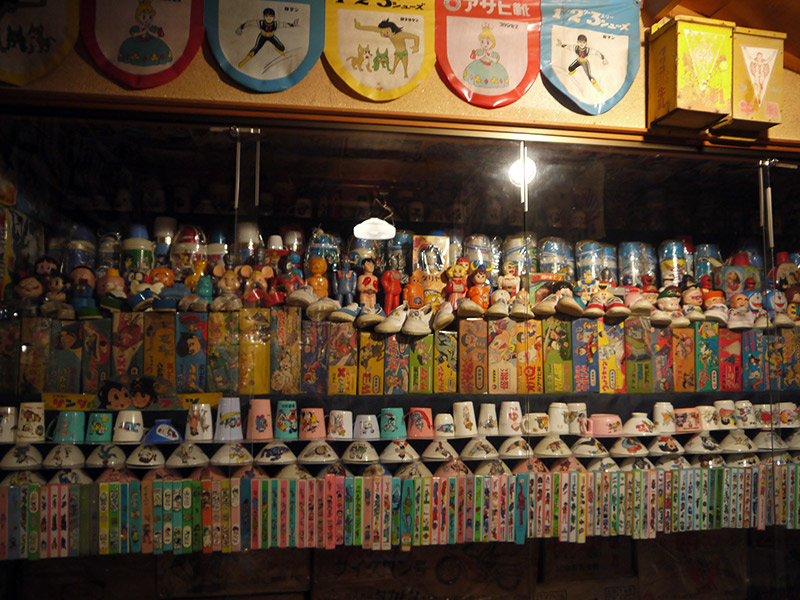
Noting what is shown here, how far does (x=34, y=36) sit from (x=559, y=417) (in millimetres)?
1934

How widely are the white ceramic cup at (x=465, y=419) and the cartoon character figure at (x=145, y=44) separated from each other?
1.36 metres

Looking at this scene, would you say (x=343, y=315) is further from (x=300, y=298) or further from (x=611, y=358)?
(x=611, y=358)

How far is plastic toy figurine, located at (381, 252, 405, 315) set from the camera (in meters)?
1.92

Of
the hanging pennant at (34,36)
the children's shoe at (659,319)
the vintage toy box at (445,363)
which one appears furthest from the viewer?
the children's shoe at (659,319)

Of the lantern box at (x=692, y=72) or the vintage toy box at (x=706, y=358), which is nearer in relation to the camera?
the lantern box at (x=692, y=72)

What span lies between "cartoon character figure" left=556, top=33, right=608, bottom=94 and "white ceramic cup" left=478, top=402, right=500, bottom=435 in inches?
42.2

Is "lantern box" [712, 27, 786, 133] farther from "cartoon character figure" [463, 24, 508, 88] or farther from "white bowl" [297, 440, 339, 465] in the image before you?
"white bowl" [297, 440, 339, 465]

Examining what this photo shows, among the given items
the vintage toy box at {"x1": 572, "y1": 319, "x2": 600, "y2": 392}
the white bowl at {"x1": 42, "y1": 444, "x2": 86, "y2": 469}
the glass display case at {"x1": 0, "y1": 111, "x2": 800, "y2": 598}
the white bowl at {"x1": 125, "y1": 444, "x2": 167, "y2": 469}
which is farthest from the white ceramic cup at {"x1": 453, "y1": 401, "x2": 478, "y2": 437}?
the white bowl at {"x1": 42, "y1": 444, "x2": 86, "y2": 469}

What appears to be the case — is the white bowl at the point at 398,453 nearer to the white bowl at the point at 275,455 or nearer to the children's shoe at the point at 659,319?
the white bowl at the point at 275,455

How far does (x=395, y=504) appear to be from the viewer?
1.77 metres

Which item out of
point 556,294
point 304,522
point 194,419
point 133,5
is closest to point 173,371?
point 194,419

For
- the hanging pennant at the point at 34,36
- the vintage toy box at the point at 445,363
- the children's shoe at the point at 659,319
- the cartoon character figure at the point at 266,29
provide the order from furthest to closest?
the children's shoe at the point at 659,319 → the vintage toy box at the point at 445,363 → the cartoon character figure at the point at 266,29 → the hanging pennant at the point at 34,36

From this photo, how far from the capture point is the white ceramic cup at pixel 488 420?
73.6 inches

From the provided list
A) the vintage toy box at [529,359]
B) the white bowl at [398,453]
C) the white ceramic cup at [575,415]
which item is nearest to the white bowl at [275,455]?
the white bowl at [398,453]
